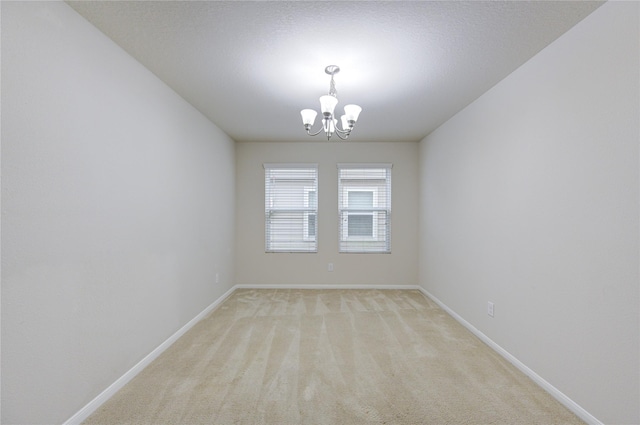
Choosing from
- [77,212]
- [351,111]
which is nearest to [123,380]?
[77,212]

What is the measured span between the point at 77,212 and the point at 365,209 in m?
3.83

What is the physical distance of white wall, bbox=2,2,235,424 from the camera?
1.39 meters

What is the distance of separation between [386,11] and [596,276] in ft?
6.43

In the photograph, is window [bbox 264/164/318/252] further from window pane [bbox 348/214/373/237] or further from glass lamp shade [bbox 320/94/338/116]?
glass lamp shade [bbox 320/94/338/116]

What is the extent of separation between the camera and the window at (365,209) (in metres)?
4.85

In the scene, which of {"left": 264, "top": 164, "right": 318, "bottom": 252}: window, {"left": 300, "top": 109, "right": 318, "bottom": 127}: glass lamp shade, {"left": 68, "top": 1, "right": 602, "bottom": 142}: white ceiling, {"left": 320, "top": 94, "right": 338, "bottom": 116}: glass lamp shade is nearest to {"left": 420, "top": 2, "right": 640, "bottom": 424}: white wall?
{"left": 68, "top": 1, "right": 602, "bottom": 142}: white ceiling

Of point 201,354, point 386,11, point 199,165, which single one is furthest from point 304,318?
point 386,11

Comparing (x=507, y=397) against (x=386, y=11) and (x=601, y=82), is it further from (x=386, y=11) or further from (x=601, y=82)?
(x=386, y=11)

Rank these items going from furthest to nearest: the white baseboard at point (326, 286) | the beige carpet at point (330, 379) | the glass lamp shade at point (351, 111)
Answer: the white baseboard at point (326, 286) < the glass lamp shade at point (351, 111) < the beige carpet at point (330, 379)

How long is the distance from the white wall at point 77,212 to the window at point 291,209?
210 centimetres

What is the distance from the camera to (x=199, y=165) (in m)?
3.41

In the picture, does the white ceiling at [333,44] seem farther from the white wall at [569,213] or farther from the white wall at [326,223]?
the white wall at [326,223]

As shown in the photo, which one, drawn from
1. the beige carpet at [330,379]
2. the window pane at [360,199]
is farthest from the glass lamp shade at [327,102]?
the window pane at [360,199]

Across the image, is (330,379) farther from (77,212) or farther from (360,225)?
(360,225)
